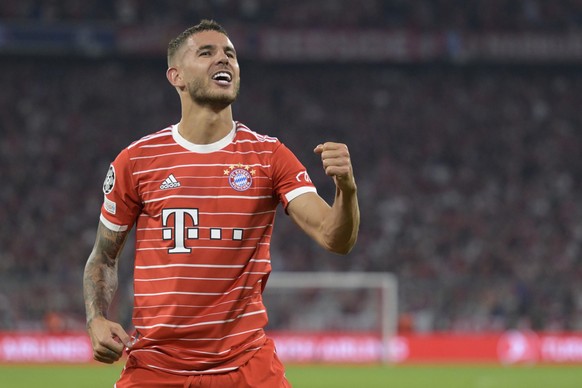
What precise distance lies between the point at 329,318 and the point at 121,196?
1659cm

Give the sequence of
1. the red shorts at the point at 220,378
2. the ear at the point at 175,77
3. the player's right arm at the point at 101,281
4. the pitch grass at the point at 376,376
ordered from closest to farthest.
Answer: the red shorts at the point at 220,378, the player's right arm at the point at 101,281, the ear at the point at 175,77, the pitch grass at the point at 376,376

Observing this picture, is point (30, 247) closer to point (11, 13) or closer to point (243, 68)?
point (11, 13)

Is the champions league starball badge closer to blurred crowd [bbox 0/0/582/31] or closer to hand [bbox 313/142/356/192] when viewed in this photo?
hand [bbox 313/142/356/192]

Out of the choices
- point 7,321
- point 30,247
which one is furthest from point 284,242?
point 7,321

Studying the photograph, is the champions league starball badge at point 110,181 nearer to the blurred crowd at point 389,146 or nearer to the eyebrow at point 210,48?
the eyebrow at point 210,48

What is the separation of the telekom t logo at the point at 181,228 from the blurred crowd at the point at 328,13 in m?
25.6

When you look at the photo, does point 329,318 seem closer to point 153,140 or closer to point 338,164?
point 153,140

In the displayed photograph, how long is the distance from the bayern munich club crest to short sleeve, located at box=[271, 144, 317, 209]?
0.09 metres

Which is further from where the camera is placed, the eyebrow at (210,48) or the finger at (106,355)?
the eyebrow at (210,48)

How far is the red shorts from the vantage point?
416cm

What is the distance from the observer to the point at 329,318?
68.0 feet

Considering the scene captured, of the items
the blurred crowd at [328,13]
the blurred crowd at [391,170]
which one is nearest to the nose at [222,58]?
the blurred crowd at [391,170]

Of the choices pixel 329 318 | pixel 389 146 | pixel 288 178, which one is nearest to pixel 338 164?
pixel 288 178

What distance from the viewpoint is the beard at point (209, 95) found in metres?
4.33
